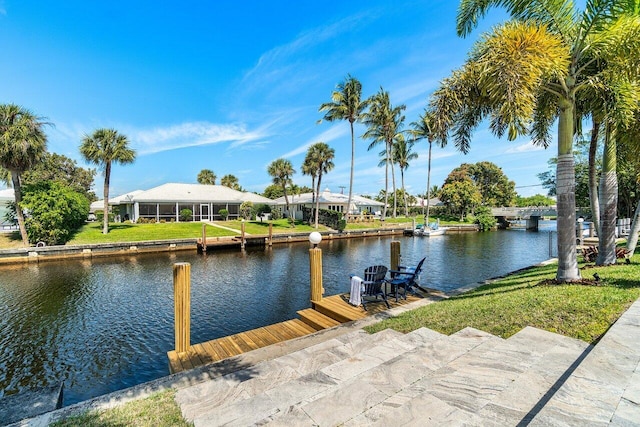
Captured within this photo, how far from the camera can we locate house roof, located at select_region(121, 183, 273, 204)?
32719 millimetres

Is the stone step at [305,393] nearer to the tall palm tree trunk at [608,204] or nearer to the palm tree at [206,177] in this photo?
the tall palm tree trunk at [608,204]

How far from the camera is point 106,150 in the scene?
23906 millimetres

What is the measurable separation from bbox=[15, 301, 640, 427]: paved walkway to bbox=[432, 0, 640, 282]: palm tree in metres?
3.61

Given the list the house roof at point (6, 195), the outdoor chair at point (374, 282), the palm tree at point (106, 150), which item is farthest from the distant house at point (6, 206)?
the outdoor chair at point (374, 282)

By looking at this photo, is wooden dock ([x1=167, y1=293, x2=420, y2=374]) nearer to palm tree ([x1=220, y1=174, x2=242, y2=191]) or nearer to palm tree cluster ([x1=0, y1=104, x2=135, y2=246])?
palm tree cluster ([x1=0, y1=104, x2=135, y2=246])

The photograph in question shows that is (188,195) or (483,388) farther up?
(188,195)

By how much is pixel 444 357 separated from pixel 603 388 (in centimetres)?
170

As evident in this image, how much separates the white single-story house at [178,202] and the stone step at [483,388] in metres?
34.5

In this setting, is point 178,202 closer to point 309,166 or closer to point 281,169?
point 281,169

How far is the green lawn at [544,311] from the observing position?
4.50 meters

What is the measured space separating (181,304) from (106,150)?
24.4 m

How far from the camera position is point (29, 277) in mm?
14258

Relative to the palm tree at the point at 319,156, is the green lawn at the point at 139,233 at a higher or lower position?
lower

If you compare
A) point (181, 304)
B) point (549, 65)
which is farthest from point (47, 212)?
point (549, 65)
